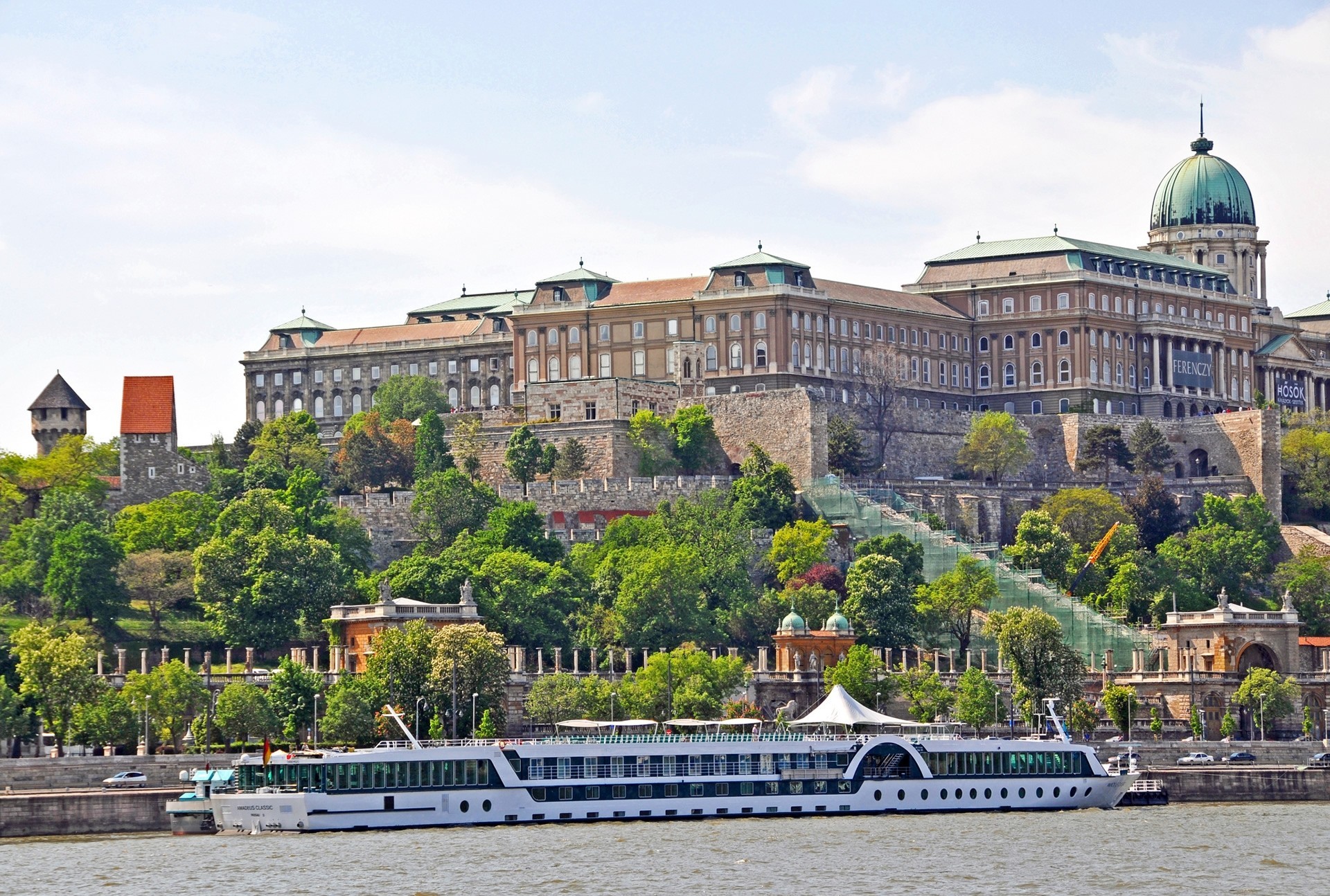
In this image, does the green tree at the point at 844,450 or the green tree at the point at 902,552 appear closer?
the green tree at the point at 902,552

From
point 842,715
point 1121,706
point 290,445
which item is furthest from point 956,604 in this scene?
point 290,445

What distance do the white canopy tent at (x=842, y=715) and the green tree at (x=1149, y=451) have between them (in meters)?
67.0

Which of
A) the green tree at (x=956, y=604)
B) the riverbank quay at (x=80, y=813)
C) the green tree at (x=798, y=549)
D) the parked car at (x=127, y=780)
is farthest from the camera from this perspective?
the green tree at (x=798, y=549)

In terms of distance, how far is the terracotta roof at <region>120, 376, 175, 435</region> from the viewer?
17962 centimetres

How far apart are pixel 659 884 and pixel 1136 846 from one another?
784 inches

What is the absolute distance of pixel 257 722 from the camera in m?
127

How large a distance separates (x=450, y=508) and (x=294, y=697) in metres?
40.4

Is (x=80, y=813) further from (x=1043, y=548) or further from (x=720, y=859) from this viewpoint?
(x=1043, y=548)

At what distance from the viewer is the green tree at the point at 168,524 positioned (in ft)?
541

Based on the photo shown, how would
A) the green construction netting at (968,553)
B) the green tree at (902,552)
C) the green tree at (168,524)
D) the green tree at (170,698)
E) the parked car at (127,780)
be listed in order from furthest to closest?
the green tree at (168,524) < the green tree at (902,552) < the green construction netting at (968,553) < the green tree at (170,698) < the parked car at (127,780)

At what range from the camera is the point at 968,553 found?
550ft

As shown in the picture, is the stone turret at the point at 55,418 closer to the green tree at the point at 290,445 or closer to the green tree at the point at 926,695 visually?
the green tree at the point at 290,445

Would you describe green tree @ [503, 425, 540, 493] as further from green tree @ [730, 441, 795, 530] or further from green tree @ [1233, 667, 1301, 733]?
green tree @ [1233, 667, 1301, 733]

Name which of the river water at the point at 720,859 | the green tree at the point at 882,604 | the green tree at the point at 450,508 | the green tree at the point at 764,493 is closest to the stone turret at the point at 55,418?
the green tree at the point at 450,508
